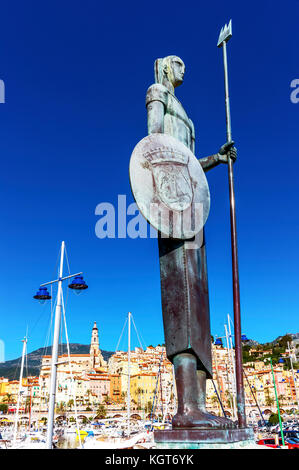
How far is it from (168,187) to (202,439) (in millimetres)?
2373

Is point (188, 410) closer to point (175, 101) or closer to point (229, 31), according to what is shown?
point (175, 101)

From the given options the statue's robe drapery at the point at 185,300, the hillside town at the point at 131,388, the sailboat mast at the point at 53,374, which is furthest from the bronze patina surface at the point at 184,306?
the hillside town at the point at 131,388

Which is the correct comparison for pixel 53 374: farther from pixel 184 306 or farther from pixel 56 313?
pixel 184 306

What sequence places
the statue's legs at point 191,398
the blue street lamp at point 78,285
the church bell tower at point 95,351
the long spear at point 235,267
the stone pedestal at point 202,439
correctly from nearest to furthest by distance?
the stone pedestal at point 202,439
the statue's legs at point 191,398
the long spear at point 235,267
the blue street lamp at point 78,285
the church bell tower at point 95,351

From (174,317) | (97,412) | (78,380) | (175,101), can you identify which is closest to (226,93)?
(175,101)

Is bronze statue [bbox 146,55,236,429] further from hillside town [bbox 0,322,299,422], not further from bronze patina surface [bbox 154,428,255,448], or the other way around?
hillside town [bbox 0,322,299,422]

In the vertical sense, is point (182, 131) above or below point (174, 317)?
above

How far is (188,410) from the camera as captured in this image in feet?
12.8

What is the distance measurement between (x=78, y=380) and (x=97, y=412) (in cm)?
2309

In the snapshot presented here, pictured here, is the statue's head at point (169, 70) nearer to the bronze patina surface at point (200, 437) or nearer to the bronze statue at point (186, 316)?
the bronze statue at point (186, 316)

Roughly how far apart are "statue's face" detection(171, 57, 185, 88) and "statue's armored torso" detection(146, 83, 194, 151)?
14.2 inches

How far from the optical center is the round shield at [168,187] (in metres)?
4.19

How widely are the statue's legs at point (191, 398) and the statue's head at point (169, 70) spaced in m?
3.52
